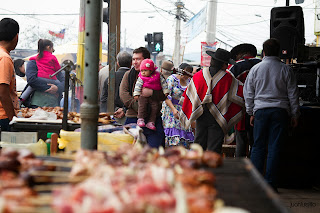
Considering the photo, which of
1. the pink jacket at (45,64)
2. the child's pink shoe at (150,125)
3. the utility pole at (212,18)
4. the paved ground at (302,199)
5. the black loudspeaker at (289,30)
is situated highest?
the utility pole at (212,18)

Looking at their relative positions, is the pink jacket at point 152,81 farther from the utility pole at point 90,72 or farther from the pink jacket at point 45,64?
the utility pole at point 90,72

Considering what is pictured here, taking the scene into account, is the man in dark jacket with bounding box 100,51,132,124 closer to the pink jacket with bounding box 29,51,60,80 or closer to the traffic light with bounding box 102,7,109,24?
the traffic light with bounding box 102,7,109,24

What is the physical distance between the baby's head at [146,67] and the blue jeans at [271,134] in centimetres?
172

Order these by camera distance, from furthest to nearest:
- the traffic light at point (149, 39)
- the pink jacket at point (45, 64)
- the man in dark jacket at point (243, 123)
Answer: the traffic light at point (149, 39) → the man in dark jacket at point (243, 123) → the pink jacket at point (45, 64)

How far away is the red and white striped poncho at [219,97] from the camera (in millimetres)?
6582

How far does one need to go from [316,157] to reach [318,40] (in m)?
18.6

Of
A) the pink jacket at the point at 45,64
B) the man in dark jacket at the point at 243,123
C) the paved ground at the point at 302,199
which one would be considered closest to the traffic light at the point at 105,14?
the pink jacket at the point at 45,64

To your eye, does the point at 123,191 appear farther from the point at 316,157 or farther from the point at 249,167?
the point at 316,157

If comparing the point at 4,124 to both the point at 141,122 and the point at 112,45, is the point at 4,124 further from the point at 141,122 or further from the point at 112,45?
the point at 112,45

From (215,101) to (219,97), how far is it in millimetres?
87

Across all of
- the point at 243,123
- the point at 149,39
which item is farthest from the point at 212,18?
the point at 243,123

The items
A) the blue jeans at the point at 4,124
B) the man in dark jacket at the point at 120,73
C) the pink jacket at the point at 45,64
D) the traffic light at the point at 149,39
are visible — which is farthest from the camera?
the traffic light at the point at 149,39

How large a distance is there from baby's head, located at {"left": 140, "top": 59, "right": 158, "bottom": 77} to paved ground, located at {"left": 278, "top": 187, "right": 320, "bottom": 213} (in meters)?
2.74

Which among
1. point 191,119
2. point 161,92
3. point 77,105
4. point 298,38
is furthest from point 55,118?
point 298,38
